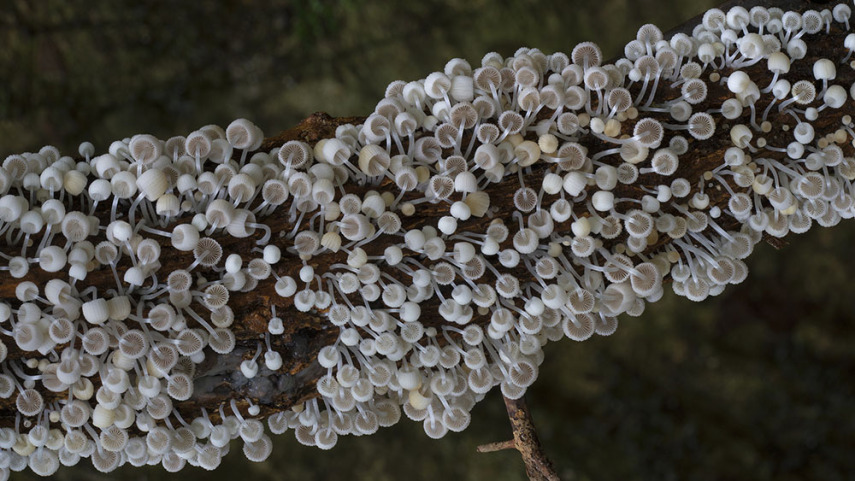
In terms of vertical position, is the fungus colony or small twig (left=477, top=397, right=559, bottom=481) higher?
the fungus colony

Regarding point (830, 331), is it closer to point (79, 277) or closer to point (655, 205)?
point (655, 205)

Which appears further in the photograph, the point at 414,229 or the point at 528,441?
the point at 528,441

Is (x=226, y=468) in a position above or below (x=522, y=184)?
below

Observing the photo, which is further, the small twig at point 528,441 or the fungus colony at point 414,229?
the small twig at point 528,441

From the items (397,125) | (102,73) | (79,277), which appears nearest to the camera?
(79,277)

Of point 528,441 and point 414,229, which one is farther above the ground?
point 414,229

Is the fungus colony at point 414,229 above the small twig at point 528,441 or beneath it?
above

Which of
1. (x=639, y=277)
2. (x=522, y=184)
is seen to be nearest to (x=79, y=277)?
(x=522, y=184)

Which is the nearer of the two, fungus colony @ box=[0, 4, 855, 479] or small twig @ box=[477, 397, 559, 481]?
fungus colony @ box=[0, 4, 855, 479]
